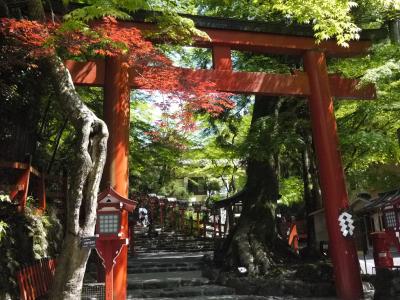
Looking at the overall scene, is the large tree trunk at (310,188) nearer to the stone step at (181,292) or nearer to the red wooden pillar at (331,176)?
the red wooden pillar at (331,176)

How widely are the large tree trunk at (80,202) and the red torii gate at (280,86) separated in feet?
5.70

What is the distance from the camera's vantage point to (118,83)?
29.6ft

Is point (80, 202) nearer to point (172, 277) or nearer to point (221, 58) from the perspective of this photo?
point (221, 58)

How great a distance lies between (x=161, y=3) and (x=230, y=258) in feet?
24.4

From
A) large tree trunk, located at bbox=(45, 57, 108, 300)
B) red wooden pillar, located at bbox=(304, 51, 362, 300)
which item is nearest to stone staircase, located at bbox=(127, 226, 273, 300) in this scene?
red wooden pillar, located at bbox=(304, 51, 362, 300)

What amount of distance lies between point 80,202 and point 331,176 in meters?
6.05

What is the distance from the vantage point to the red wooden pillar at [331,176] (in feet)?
31.2

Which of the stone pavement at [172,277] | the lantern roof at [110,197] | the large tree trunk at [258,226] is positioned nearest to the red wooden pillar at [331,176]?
the stone pavement at [172,277]

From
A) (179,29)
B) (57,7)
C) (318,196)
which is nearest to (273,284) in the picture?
(318,196)

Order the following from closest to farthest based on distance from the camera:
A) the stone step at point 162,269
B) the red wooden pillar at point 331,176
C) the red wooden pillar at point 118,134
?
the red wooden pillar at point 118,134
the red wooden pillar at point 331,176
the stone step at point 162,269

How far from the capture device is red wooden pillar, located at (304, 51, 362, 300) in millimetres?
9516

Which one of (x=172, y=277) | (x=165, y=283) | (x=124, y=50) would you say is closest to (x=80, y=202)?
(x=124, y=50)

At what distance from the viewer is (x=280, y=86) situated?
33.7 feet

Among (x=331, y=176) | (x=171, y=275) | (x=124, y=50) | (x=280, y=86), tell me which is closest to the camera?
(x=124, y=50)
